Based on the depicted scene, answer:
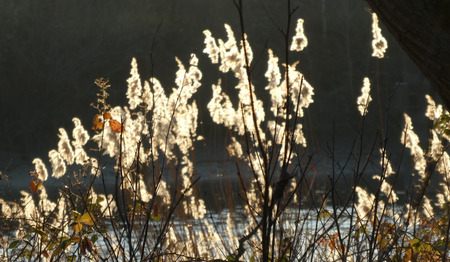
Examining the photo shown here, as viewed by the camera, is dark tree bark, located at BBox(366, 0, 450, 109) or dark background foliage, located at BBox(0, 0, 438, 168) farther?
dark background foliage, located at BBox(0, 0, 438, 168)

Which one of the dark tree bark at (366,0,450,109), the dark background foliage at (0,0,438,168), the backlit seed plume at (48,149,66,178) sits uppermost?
the dark background foliage at (0,0,438,168)

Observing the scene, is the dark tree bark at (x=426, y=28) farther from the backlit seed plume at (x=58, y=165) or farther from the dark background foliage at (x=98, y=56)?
the dark background foliage at (x=98, y=56)

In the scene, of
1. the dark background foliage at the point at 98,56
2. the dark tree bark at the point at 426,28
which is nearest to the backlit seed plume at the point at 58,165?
the dark tree bark at the point at 426,28

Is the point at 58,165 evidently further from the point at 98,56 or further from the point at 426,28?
the point at 98,56

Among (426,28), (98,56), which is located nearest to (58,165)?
(426,28)

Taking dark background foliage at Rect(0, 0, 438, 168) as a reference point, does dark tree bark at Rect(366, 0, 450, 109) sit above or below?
below

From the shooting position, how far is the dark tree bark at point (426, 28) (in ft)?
5.46

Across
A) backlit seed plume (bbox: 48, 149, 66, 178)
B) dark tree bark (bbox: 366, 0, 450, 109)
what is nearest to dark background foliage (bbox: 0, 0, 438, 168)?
backlit seed plume (bbox: 48, 149, 66, 178)

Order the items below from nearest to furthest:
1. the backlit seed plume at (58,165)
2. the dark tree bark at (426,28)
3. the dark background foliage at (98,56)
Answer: the dark tree bark at (426,28) → the backlit seed plume at (58,165) → the dark background foliage at (98,56)

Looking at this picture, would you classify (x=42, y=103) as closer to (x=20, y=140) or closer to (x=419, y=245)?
(x=20, y=140)

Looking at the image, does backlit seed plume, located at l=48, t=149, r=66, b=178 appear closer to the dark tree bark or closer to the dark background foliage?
the dark tree bark

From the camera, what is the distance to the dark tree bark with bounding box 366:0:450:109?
1.66 metres

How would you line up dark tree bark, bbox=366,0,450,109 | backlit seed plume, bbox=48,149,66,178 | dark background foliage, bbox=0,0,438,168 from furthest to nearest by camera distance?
dark background foliage, bbox=0,0,438,168, backlit seed plume, bbox=48,149,66,178, dark tree bark, bbox=366,0,450,109

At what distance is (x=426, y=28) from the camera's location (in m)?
1.67
